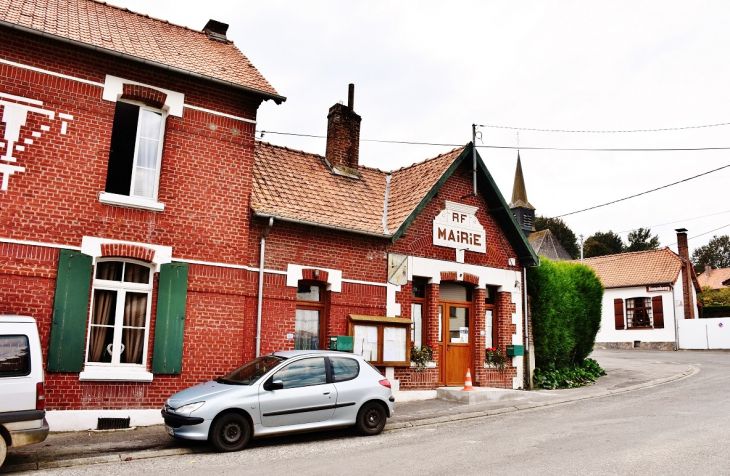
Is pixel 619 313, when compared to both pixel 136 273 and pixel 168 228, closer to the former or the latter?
pixel 168 228

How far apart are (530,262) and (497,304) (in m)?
1.67

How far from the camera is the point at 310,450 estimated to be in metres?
8.70

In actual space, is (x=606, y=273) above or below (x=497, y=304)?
above

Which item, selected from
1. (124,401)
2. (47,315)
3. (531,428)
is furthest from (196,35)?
(531,428)

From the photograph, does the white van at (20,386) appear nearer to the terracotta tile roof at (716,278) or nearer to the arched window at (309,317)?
the arched window at (309,317)

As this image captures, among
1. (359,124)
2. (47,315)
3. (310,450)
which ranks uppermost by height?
(359,124)

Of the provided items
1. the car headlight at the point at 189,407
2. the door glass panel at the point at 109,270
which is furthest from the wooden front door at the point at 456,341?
the door glass panel at the point at 109,270

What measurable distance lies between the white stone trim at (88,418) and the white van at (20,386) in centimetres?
267

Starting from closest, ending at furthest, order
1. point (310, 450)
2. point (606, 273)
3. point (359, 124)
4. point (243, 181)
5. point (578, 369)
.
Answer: point (310, 450) < point (243, 181) < point (359, 124) < point (578, 369) < point (606, 273)

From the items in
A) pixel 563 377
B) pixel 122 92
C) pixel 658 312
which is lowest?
pixel 563 377

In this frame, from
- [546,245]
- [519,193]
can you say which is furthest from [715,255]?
[519,193]

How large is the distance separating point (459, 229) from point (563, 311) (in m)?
4.58

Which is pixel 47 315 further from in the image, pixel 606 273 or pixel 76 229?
pixel 606 273

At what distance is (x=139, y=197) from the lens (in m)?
11.1
